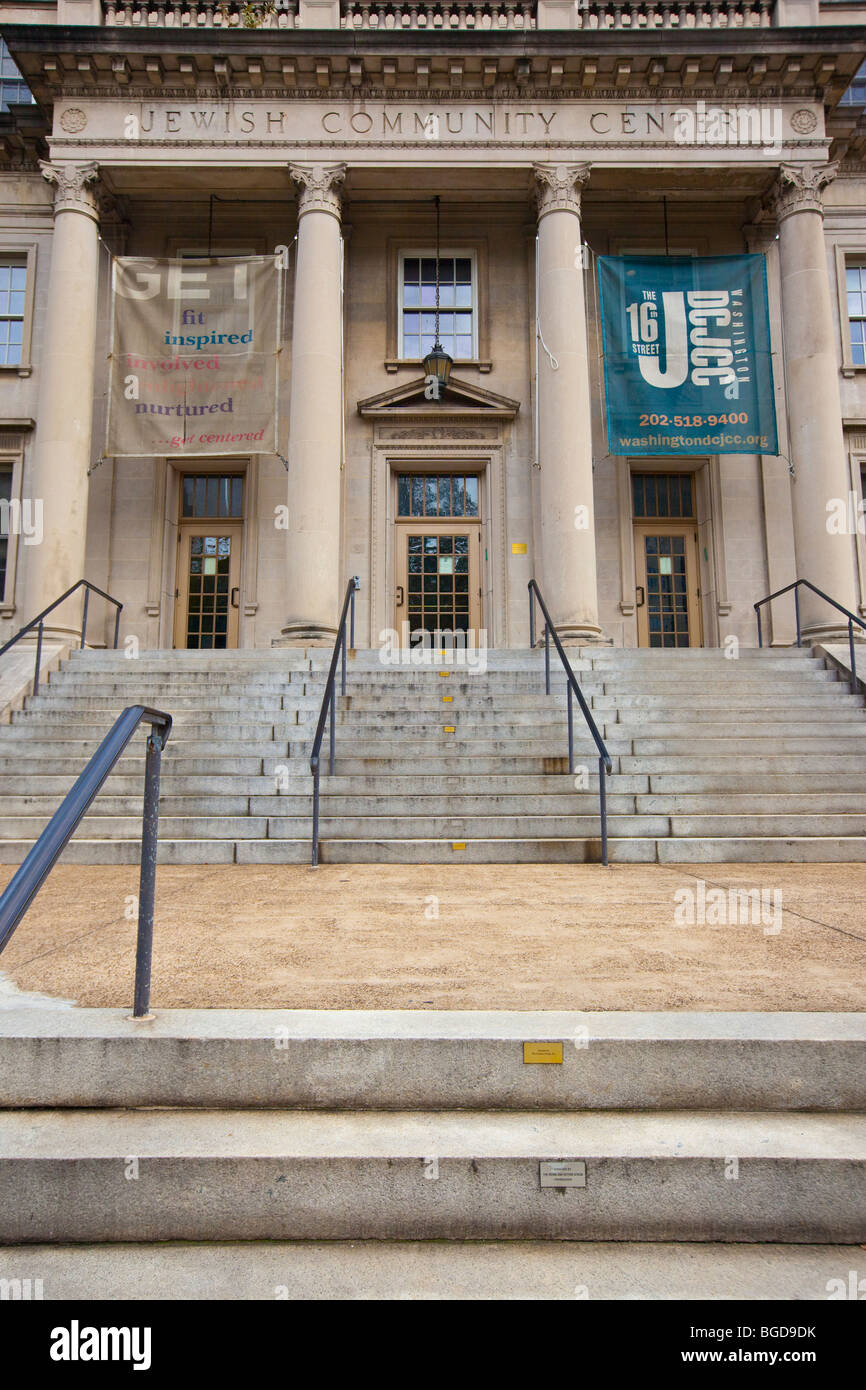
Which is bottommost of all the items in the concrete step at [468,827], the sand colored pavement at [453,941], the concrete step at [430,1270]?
the concrete step at [430,1270]

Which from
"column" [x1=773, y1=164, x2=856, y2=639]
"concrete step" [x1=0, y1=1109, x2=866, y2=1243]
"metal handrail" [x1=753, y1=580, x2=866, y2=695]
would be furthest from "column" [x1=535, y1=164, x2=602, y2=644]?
"concrete step" [x1=0, y1=1109, x2=866, y2=1243]

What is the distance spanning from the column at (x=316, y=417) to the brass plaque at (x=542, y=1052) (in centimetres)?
1056

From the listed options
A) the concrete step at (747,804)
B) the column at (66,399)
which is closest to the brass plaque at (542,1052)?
the concrete step at (747,804)

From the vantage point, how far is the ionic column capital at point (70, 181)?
1388cm

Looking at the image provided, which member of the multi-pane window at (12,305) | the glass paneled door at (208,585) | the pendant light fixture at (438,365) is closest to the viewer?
the pendant light fixture at (438,365)

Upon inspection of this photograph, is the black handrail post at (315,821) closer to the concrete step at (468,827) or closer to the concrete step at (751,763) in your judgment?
the concrete step at (468,827)

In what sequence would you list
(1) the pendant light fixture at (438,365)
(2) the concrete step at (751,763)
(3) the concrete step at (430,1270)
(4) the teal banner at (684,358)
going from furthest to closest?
(1) the pendant light fixture at (438,365)
(4) the teal banner at (684,358)
(2) the concrete step at (751,763)
(3) the concrete step at (430,1270)

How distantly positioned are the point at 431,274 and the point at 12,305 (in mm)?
7872

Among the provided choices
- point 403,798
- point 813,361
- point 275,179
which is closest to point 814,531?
point 813,361

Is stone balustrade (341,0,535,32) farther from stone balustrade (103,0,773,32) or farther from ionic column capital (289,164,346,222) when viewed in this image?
ionic column capital (289,164,346,222)

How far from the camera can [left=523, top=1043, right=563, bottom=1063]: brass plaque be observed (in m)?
2.79

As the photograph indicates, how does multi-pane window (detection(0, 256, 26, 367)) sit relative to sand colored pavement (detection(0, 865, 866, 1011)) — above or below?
above

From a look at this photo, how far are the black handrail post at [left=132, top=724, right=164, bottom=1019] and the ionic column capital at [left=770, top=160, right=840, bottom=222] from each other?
49.0 ft

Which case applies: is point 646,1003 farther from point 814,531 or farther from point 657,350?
point 657,350
